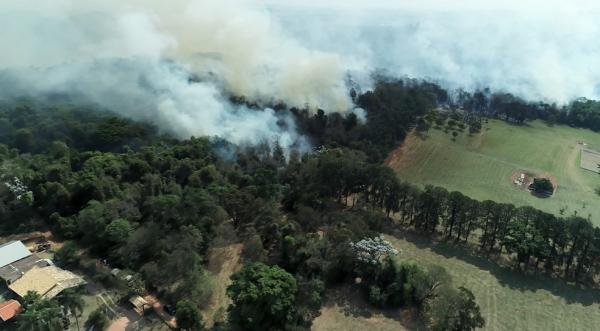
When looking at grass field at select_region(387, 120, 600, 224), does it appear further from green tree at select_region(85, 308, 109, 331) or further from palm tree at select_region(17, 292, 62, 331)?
palm tree at select_region(17, 292, 62, 331)

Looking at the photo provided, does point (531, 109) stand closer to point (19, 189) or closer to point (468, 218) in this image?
point (468, 218)

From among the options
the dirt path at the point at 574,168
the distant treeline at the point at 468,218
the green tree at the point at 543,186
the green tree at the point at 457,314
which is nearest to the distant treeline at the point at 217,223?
the green tree at the point at 457,314

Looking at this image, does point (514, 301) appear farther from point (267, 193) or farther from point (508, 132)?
point (508, 132)

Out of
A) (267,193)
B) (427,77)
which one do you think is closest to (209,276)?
(267,193)

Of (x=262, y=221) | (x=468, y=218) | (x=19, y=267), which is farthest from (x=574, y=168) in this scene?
(x=19, y=267)

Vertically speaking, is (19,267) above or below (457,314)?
below

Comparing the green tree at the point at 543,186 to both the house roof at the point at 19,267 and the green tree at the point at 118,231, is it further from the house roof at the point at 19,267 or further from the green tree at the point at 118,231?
the house roof at the point at 19,267
